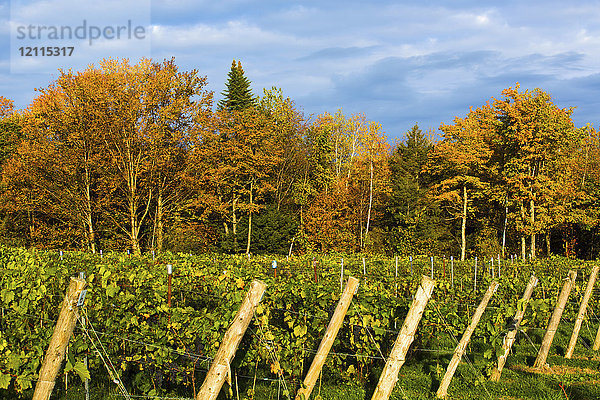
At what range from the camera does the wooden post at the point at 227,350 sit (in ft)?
14.4

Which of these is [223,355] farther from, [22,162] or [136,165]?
[22,162]

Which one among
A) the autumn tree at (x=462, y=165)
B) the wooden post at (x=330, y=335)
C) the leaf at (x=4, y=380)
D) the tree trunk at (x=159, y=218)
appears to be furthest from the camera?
the autumn tree at (x=462, y=165)

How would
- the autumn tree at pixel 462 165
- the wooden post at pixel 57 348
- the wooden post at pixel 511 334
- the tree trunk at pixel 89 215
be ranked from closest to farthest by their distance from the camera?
the wooden post at pixel 57 348 < the wooden post at pixel 511 334 < the tree trunk at pixel 89 215 < the autumn tree at pixel 462 165

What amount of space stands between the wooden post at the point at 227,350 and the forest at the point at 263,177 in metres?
22.0

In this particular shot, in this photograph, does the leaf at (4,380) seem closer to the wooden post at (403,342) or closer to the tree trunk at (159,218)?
the wooden post at (403,342)

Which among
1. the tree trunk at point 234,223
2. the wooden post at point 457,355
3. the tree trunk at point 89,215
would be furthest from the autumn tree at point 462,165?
the wooden post at point 457,355

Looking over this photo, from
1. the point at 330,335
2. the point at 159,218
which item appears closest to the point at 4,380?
the point at 330,335

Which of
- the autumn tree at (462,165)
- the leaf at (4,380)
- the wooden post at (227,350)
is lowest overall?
the leaf at (4,380)

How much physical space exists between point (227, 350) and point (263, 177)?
111 ft

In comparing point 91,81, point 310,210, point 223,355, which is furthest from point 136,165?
point 223,355

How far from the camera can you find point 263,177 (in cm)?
3794

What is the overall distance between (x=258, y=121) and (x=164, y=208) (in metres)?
9.61

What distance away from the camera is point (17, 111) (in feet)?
140

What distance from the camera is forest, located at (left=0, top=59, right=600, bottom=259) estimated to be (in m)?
29.1
